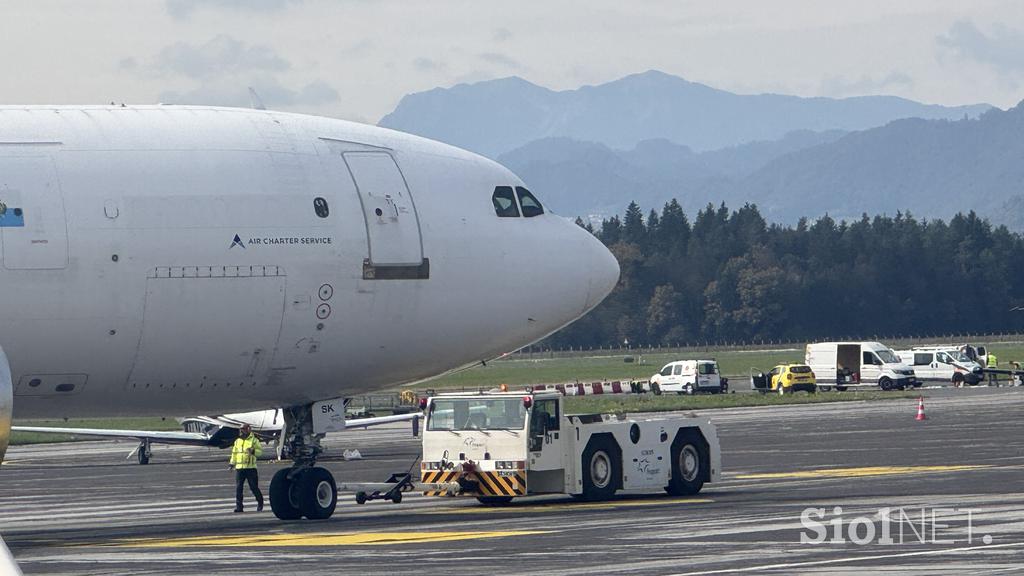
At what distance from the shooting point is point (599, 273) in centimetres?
3262

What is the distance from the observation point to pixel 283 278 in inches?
1167

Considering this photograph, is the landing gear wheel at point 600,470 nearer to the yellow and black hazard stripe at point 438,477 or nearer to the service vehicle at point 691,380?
the yellow and black hazard stripe at point 438,477

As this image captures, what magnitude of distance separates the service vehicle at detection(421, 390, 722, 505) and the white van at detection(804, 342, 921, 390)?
69.3 metres

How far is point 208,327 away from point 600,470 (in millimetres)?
10446

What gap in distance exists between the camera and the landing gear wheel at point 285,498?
32.1 meters

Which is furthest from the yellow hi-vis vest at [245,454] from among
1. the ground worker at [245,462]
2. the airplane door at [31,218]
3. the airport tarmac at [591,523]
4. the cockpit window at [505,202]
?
the airplane door at [31,218]

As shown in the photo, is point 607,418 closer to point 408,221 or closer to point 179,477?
point 408,221

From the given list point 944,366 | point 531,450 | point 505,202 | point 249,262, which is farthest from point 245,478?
point 944,366

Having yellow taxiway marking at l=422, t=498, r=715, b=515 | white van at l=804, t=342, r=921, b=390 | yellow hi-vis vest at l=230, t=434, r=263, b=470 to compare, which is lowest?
yellow taxiway marking at l=422, t=498, r=715, b=515

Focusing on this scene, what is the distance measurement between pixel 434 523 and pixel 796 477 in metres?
13.0

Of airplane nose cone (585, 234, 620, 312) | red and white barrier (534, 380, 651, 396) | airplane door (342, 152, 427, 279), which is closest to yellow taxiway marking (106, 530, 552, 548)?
airplane door (342, 152, 427, 279)

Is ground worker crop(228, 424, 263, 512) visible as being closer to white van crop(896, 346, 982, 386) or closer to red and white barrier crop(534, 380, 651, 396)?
red and white barrier crop(534, 380, 651, 396)

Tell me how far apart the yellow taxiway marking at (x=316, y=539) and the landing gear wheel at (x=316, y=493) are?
76.3 inches

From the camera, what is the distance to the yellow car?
10144 centimetres
